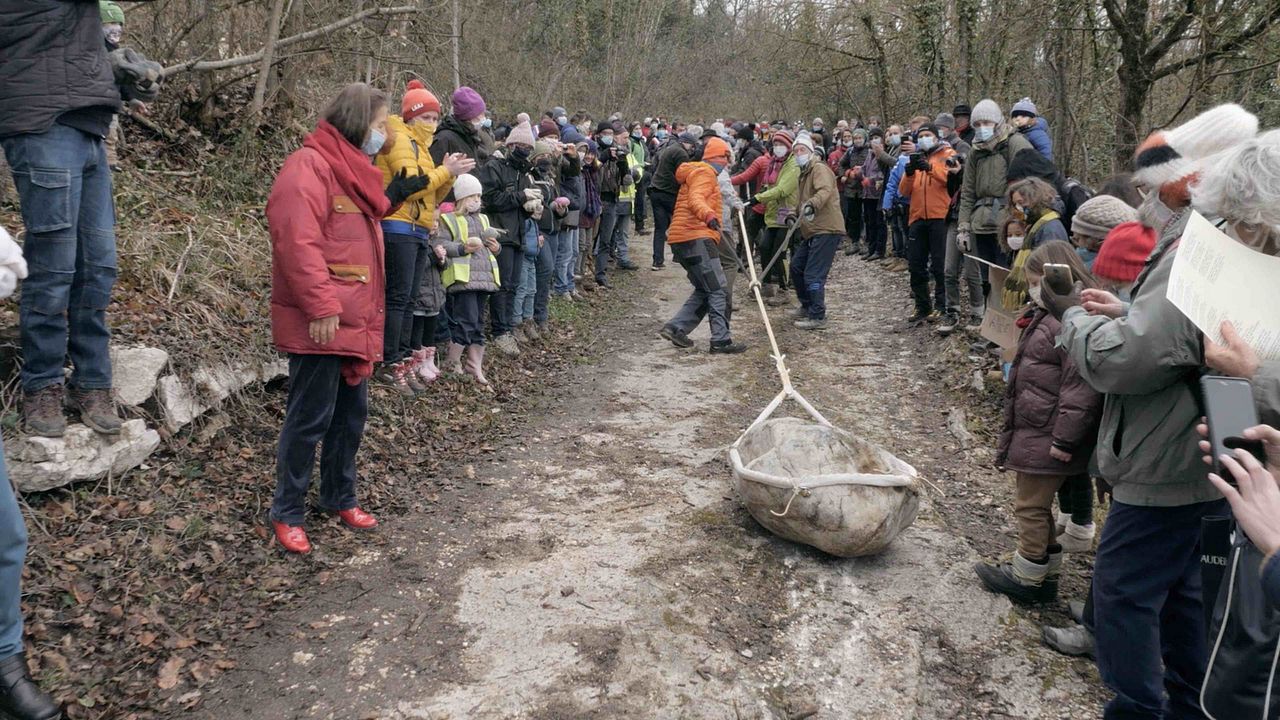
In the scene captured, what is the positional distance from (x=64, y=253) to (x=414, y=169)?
2.22 metres

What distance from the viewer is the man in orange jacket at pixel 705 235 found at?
8438 millimetres

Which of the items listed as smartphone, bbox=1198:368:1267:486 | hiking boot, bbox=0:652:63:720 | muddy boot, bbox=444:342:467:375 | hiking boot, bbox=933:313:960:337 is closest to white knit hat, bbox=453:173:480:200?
muddy boot, bbox=444:342:467:375

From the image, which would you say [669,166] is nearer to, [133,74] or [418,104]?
[418,104]

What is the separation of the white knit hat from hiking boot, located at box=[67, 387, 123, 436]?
3.26 meters

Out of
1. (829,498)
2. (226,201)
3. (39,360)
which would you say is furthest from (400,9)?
(829,498)

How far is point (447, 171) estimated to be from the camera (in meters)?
5.31

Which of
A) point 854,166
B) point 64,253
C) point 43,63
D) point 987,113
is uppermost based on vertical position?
point 854,166

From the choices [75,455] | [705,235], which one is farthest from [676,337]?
[75,455]

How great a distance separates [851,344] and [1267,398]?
6974 mm

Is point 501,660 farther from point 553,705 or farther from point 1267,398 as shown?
point 1267,398

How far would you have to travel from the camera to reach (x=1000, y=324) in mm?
5578

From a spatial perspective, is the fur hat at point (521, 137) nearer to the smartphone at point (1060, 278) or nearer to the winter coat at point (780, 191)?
the winter coat at point (780, 191)

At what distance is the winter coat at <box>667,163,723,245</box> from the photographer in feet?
27.5

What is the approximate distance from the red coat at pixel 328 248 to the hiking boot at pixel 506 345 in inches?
141
